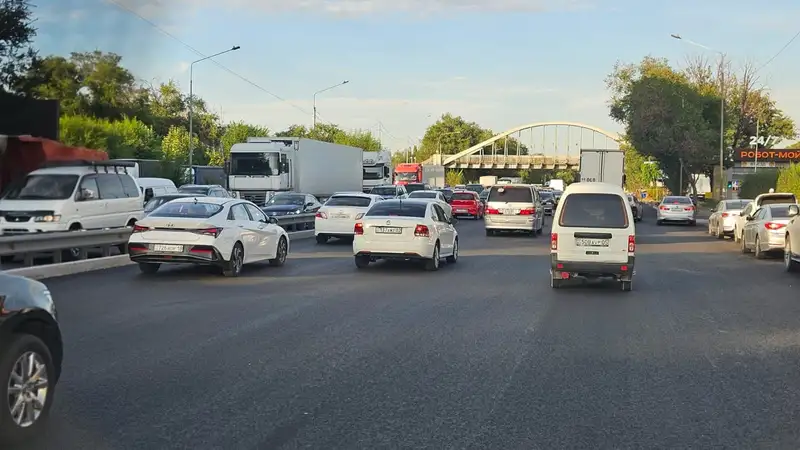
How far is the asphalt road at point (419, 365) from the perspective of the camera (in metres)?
6.38

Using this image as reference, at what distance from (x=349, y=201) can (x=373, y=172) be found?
123 ft

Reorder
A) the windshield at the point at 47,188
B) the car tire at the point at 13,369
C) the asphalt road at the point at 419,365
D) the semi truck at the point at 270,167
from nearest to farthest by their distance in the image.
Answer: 1. the car tire at the point at 13,369
2. the asphalt road at the point at 419,365
3. the windshield at the point at 47,188
4. the semi truck at the point at 270,167

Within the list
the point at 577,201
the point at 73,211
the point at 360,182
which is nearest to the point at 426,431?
the point at 577,201

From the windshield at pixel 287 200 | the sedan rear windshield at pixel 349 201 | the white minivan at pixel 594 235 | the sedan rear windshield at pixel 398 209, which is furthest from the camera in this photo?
the windshield at pixel 287 200

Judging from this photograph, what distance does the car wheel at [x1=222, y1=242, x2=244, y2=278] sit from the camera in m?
16.9

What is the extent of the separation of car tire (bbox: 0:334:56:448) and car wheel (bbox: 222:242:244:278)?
10.6m

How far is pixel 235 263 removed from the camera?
1717cm

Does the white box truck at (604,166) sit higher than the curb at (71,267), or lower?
higher

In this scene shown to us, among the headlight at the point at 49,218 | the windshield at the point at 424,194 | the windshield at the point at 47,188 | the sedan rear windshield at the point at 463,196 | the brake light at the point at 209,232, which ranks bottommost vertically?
the sedan rear windshield at the point at 463,196

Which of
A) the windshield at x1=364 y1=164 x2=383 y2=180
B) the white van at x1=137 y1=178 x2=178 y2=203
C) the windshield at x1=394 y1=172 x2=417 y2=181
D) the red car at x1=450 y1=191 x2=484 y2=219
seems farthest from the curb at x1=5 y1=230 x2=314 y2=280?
the windshield at x1=394 y1=172 x2=417 y2=181

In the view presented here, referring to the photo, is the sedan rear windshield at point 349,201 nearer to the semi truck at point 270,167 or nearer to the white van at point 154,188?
the white van at point 154,188

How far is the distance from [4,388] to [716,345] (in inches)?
301

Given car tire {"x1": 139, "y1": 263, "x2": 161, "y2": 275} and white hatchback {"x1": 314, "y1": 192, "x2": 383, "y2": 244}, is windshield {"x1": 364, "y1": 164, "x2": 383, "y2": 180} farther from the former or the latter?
car tire {"x1": 139, "y1": 263, "x2": 161, "y2": 275}

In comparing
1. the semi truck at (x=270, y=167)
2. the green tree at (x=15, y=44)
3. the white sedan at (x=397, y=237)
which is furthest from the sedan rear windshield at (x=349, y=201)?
the green tree at (x=15, y=44)
